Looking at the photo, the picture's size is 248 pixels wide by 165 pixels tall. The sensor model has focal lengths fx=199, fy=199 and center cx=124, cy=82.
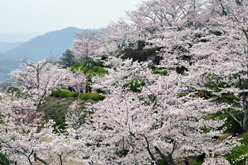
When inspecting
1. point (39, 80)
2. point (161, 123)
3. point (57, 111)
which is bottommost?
point (57, 111)

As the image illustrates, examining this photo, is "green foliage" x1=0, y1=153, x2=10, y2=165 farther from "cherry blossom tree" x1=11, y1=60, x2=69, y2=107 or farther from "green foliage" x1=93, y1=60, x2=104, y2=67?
"green foliage" x1=93, y1=60, x2=104, y2=67

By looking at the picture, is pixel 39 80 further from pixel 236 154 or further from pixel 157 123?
pixel 236 154

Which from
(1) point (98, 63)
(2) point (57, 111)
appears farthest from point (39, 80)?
(1) point (98, 63)

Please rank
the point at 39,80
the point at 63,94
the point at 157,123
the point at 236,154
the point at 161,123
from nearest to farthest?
the point at 236,154
the point at 157,123
the point at 161,123
the point at 39,80
the point at 63,94

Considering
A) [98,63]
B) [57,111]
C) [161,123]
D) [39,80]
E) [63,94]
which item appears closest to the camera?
[161,123]

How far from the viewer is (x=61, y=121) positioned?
15141mm

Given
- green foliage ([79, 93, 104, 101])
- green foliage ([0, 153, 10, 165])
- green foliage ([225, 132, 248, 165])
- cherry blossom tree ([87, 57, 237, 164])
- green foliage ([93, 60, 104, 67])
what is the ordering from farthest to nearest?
green foliage ([93, 60, 104, 67]), green foliage ([79, 93, 104, 101]), green foliage ([0, 153, 10, 165]), cherry blossom tree ([87, 57, 237, 164]), green foliage ([225, 132, 248, 165])

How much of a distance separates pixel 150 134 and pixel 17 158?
507 cm

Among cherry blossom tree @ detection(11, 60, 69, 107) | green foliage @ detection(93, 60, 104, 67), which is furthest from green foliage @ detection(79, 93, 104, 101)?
green foliage @ detection(93, 60, 104, 67)

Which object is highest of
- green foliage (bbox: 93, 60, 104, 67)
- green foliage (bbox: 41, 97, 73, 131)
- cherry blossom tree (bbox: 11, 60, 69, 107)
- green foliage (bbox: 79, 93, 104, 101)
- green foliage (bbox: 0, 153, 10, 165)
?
green foliage (bbox: 93, 60, 104, 67)

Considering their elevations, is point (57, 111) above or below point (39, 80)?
below

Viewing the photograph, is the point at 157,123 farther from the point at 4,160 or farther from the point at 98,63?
the point at 98,63

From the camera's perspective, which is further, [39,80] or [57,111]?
[57,111]

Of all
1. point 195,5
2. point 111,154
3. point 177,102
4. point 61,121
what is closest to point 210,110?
point 177,102
